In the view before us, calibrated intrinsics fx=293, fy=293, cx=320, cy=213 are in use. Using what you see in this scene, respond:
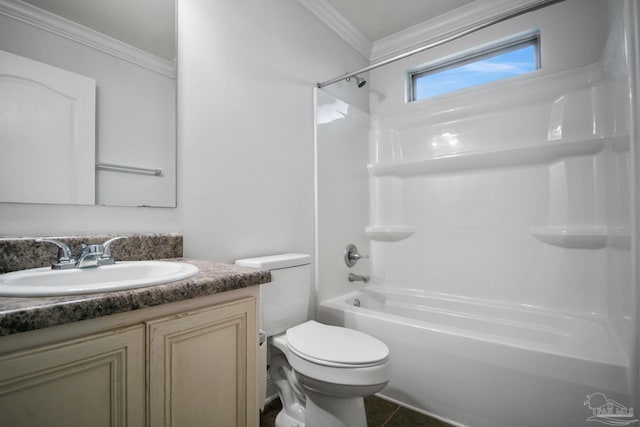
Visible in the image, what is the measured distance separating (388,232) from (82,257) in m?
2.08

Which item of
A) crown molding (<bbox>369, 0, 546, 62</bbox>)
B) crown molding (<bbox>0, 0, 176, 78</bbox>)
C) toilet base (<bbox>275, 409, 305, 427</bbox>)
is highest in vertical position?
crown molding (<bbox>369, 0, 546, 62</bbox>)

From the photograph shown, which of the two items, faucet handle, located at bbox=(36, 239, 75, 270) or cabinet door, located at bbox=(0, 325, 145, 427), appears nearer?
cabinet door, located at bbox=(0, 325, 145, 427)

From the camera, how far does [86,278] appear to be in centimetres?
92

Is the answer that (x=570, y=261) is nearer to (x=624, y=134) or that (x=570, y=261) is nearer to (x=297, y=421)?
(x=624, y=134)

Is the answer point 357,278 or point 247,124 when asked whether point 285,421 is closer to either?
point 357,278

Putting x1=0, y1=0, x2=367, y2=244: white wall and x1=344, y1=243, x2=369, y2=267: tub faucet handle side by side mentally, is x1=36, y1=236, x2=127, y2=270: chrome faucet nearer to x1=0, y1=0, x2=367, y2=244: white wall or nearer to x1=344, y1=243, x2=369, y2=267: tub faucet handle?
x1=0, y1=0, x2=367, y2=244: white wall

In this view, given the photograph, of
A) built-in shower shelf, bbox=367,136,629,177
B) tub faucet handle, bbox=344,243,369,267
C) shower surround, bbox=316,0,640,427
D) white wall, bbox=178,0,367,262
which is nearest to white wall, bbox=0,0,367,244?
white wall, bbox=178,0,367,262

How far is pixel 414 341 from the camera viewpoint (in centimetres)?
160

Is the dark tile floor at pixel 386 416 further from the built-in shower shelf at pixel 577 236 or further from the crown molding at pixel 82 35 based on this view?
the crown molding at pixel 82 35

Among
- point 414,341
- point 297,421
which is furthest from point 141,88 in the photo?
point 414,341

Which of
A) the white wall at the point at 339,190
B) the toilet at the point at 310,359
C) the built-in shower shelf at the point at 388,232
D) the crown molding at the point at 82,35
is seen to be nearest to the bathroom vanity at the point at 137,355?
the toilet at the point at 310,359

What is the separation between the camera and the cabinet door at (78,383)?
21.4 inches

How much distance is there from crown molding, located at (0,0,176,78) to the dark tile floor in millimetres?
1800

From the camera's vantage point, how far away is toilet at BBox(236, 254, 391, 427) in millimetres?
1158
